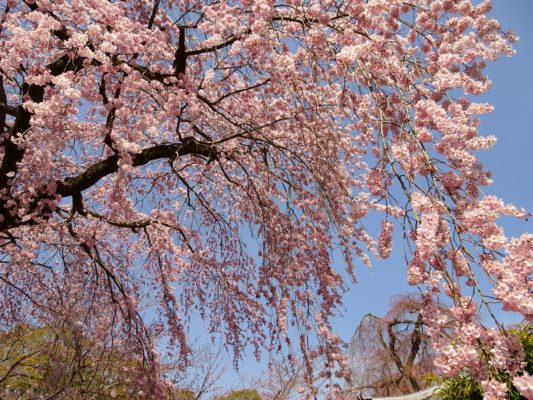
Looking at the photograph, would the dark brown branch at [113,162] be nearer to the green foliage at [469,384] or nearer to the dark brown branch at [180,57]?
the dark brown branch at [180,57]

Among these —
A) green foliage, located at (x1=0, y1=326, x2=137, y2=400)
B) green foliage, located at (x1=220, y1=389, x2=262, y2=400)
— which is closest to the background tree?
green foliage, located at (x1=0, y1=326, x2=137, y2=400)

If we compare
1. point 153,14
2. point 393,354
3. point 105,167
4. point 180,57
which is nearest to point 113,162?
point 105,167

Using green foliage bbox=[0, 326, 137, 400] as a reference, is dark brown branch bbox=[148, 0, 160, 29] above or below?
above

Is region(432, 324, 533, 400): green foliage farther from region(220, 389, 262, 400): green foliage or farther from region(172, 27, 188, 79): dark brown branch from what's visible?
region(220, 389, 262, 400): green foliage

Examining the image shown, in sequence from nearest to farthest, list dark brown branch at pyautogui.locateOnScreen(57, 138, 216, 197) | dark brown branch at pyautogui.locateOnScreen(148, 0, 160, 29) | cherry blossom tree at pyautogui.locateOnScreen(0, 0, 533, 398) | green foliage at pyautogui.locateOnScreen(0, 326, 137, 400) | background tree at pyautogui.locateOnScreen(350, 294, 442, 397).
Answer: cherry blossom tree at pyautogui.locateOnScreen(0, 0, 533, 398) < dark brown branch at pyautogui.locateOnScreen(57, 138, 216, 197) < dark brown branch at pyautogui.locateOnScreen(148, 0, 160, 29) < green foliage at pyautogui.locateOnScreen(0, 326, 137, 400) < background tree at pyautogui.locateOnScreen(350, 294, 442, 397)

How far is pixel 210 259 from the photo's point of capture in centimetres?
674

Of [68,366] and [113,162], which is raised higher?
[113,162]

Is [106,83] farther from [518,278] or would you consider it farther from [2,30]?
[518,278]

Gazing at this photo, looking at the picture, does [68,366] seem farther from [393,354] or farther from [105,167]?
[393,354]

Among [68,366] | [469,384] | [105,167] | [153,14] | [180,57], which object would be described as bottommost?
[469,384]

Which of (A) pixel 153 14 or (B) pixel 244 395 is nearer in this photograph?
(A) pixel 153 14

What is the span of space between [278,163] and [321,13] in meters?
2.21

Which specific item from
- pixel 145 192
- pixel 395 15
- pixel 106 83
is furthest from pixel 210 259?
pixel 395 15

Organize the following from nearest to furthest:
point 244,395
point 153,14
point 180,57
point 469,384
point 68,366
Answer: point 469,384
point 180,57
point 153,14
point 68,366
point 244,395
